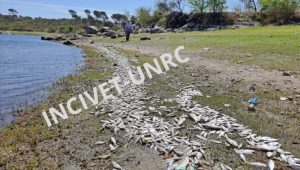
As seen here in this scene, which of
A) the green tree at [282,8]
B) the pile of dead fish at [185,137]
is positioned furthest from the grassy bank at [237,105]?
the green tree at [282,8]

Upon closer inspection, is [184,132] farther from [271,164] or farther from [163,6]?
[163,6]

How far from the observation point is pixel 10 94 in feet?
63.6

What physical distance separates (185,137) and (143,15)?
402 feet

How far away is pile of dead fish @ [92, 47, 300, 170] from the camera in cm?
919

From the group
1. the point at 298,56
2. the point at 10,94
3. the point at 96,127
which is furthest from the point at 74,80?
the point at 298,56

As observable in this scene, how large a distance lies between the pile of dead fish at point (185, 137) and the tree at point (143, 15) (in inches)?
4481

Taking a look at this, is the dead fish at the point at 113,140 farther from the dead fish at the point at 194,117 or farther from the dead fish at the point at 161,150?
the dead fish at the point at 194,117

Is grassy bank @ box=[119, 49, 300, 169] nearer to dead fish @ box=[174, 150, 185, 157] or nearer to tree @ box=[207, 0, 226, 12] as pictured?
dead fish @ box=[174, 150, 185, 157]

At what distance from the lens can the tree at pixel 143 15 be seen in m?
127

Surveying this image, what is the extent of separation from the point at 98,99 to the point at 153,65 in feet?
38.7

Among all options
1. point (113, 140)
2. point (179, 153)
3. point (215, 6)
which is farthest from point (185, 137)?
point (215, 6)

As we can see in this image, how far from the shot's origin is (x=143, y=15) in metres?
130

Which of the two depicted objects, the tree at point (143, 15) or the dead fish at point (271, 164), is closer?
the dead fish at point (271, 164)

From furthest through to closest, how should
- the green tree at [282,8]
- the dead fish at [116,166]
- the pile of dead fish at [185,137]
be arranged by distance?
the green tree at [282,8]
the pile of dead fish at [185,137]
the dead fish at [116,166]
